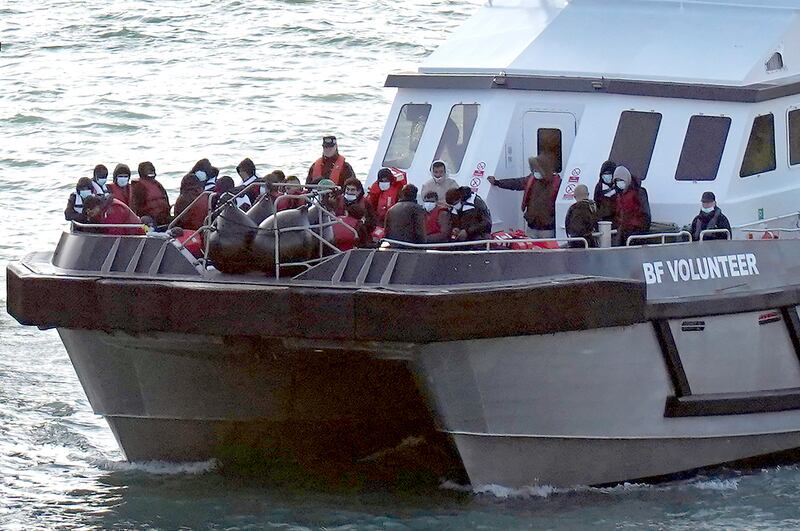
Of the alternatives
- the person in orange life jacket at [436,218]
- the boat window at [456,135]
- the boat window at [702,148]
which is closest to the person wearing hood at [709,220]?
the boat window at [702,148]

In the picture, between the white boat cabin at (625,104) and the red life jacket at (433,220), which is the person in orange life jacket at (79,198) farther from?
the red life jacket at (433,220)

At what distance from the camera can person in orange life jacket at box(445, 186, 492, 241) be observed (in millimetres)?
9891

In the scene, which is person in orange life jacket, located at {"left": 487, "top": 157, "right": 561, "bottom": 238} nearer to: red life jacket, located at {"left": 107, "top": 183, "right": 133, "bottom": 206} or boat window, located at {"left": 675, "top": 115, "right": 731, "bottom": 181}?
boat window, located at {"left": 675, "top": 115, "right": 731, "bottom": 181}

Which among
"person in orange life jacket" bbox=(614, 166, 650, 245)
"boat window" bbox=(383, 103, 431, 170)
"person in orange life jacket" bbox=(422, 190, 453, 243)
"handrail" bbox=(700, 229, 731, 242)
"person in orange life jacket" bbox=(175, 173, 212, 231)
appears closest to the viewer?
"handrail" bbox=(700, 229, 731, 242)

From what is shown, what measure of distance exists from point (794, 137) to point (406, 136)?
2.86 meters

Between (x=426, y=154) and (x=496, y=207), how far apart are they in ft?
2.20

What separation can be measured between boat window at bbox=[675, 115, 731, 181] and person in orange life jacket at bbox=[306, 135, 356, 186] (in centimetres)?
262

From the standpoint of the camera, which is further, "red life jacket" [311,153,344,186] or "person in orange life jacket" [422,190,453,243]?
"red life jacket" [311,153,344,186]

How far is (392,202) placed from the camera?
36.4ft

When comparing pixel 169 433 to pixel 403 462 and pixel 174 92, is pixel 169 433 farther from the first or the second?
pixel 174 92

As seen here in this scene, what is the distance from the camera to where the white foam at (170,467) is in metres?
10.4

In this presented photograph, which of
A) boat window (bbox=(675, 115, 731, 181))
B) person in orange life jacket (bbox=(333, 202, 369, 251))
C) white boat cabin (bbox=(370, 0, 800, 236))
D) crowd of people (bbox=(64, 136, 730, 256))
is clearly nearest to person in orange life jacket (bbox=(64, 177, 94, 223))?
crowd of people (bbox=(64, 136, 730, 256))

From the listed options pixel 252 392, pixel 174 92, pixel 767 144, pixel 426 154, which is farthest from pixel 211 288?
pixel 174 92

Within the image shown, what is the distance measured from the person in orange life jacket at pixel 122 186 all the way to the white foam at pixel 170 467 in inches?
79.2
